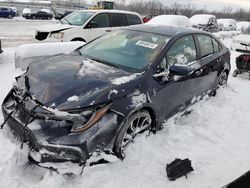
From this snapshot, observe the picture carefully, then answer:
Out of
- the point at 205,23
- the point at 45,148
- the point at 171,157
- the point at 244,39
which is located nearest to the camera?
the point at 45,148

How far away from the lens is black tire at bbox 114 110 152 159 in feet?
10.7

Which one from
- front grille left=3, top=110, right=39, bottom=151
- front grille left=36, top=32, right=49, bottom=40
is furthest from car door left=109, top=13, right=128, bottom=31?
front grille left=3, top=110, right=39, bottom=151

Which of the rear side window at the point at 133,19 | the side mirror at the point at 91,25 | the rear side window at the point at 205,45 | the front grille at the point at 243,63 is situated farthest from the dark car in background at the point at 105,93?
the rear side window at the point at 133,19

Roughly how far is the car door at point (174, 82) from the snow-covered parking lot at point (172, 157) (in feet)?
1.02

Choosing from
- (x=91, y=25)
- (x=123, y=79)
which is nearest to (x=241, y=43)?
(x=91, y=25)

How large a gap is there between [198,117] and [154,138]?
135 cm

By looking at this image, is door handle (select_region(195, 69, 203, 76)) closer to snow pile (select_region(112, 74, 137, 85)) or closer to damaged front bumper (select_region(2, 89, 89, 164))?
snow pile (select_region(112, 74, 137, 85))

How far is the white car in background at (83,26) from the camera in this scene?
9.50 meters

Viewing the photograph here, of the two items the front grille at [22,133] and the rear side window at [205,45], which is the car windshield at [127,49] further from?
the front grille at [22,133]

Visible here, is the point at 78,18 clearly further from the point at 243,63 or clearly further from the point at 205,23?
the point at 205,23

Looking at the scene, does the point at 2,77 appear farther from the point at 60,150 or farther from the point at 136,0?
the point at 136,0

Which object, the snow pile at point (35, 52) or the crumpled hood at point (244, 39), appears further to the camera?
the crumpled hood at point (244, 39)

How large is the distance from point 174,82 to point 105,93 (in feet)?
4.57

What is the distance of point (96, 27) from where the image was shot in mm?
9977
